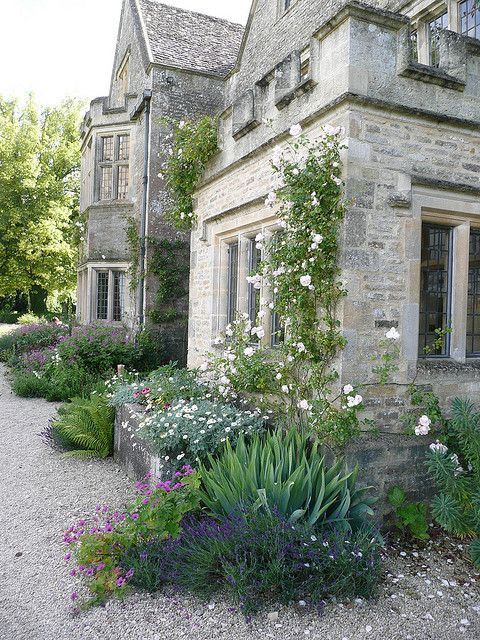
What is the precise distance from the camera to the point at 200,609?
348 centimetres

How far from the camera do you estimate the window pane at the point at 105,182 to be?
14258 millimetres

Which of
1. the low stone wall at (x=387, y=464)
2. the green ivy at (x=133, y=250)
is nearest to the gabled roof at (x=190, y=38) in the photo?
the green ivy at (x=133, y=250)

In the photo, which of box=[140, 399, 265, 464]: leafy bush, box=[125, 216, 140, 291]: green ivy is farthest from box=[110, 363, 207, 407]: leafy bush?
box=[125, 216, 140, 291]: green ivy

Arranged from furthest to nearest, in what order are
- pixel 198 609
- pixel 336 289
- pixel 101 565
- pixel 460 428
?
pixel 336 289 < pixel 460 428 < pixel 101 565 < pixel 198 609

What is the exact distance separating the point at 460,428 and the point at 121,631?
3069mm

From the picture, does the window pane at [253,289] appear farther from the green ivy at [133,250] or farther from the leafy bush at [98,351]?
the green ivy at [133,250]

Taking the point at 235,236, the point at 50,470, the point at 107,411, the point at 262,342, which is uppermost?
the point at 235,236

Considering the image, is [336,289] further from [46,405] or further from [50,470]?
[46,405]

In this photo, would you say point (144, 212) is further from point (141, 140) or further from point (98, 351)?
point (98, 351)

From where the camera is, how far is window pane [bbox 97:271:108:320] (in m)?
14.2

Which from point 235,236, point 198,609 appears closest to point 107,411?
point 235,236

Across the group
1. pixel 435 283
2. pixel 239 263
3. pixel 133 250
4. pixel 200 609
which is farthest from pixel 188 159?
pixel 200 609

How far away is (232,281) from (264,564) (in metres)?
4.47

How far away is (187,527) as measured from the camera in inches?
→ 159
